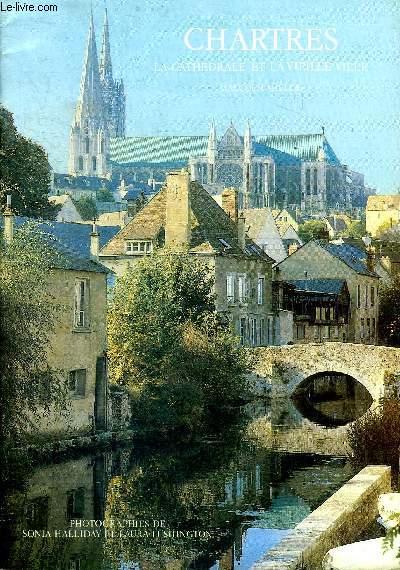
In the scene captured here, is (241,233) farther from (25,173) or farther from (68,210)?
(68,210)

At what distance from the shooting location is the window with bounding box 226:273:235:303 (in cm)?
3897

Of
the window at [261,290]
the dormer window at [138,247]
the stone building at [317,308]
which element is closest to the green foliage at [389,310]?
the stone building at [317,308]

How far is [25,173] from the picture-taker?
36750mm

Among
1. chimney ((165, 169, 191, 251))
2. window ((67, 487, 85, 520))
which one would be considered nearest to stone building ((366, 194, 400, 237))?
chimney ((165, 169, 191, 251))

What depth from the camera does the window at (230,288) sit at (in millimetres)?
38969

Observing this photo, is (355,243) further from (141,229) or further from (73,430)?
(73,430)

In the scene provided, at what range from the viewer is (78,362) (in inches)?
979

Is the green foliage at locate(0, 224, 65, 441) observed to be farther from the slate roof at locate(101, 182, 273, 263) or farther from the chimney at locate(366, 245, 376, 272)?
the chimney at locate(366, 245, 376, 272)

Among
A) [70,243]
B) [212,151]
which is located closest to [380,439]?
[70,243]

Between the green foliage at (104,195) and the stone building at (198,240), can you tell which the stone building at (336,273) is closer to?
the stone building at (198,240)

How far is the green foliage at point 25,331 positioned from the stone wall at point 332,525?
6.86 metres

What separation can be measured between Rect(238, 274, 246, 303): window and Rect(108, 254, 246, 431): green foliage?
25.4ft

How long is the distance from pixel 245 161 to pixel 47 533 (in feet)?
115

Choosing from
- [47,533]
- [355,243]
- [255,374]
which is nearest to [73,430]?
[47,533]
